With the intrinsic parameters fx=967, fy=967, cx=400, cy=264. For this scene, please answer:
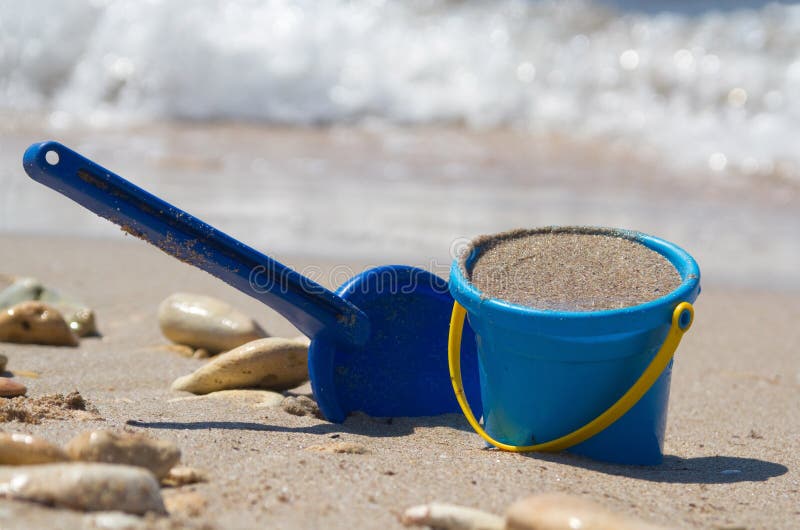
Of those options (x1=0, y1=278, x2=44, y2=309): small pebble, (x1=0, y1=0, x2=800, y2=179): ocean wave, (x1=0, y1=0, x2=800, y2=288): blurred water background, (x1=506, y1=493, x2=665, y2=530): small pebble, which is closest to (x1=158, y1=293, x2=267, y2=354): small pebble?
(x1=0, y1=278, x2=44, y2=309): small pebble

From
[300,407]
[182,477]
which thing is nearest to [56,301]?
[300,407]

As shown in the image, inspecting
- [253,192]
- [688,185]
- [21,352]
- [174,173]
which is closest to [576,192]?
[688,185]

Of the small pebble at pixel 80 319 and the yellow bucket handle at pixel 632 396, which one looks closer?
the yellow bucket handle at pixel 632 396

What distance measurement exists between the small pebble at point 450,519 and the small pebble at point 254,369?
1283 millimetres

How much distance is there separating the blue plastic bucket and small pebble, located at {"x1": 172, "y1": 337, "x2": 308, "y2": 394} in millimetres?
802

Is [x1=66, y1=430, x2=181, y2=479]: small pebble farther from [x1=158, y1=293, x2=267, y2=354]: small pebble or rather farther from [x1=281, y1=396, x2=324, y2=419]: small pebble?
[x1=158, y1=293, x2=267, y2=354]: small pebble

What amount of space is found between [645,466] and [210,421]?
1223 mm

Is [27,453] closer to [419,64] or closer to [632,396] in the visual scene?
[632,396]

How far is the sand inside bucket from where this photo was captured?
2.58 m

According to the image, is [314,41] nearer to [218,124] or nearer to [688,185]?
[218,124]

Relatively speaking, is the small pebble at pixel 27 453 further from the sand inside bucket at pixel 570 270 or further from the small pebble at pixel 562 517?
the sand inside bucket at pixel 570 270

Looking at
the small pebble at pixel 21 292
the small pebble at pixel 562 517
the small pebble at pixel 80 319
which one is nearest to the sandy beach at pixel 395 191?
the small pebble at pixel 80 319

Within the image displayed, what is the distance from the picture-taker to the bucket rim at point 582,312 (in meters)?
2.43

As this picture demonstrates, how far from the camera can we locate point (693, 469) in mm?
2713
